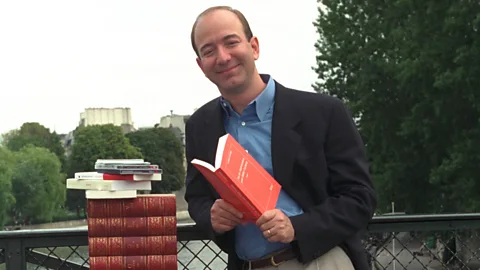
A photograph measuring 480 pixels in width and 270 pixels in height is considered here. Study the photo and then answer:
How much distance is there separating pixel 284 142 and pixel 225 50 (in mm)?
382

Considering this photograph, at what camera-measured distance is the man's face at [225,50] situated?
2406 millimetres

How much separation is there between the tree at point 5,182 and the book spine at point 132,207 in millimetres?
45342

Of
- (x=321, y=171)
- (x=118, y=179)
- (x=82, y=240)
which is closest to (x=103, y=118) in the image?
(x=82, y=240)

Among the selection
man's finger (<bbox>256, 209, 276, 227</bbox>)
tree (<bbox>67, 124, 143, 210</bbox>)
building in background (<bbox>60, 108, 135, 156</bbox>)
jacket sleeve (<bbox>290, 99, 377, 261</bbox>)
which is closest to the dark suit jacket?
jacket sleeve (<bbox>290, 99, 377, 261</bbox>)

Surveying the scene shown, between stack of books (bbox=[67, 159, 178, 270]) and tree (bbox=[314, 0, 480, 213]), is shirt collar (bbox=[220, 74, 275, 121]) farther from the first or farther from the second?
tree (bbox=[314, 0, 480, 213])

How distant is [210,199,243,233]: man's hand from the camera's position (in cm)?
234

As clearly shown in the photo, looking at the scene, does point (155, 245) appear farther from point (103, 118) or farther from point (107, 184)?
point (103, 118)

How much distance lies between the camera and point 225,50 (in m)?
2.41

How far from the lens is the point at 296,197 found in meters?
2.46

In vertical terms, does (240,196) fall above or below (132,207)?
above

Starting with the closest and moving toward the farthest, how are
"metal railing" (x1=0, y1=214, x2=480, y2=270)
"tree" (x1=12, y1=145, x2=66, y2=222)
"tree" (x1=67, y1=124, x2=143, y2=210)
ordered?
"metal railing" (x1=0, y1=214, x2=480, y2=270) < "tree" (x1=12, y1=145, x2=66, y2=222) < "tree" (x1=67, y1=124, x2=143, y2=210)

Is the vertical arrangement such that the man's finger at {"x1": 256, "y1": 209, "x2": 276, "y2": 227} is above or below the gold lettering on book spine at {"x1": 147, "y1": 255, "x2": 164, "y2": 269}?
above

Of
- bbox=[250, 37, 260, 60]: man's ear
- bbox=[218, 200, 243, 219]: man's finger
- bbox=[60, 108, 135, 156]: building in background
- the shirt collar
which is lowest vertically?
bbox=[218, 200, 243, 219]: man's finger

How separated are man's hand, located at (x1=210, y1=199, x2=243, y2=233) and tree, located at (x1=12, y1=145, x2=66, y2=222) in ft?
178
